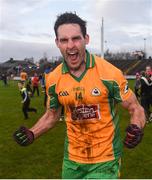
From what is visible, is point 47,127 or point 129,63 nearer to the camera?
point 47,127

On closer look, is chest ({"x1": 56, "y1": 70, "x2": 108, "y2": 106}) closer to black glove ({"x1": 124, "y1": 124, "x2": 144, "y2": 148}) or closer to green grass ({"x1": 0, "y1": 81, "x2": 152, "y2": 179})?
black glove ({"x1": 124, "y1": 124, "x2": 144, "y2": 148})

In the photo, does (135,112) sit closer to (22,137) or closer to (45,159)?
(22,137)

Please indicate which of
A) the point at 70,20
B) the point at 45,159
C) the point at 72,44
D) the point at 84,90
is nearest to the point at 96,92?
the point at 84,90

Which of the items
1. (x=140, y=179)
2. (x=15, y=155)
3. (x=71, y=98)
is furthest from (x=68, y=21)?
(x=15, y=155)

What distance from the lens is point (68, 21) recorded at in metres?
4.50

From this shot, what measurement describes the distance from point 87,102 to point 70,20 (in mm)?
896

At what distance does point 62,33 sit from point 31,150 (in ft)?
24.2

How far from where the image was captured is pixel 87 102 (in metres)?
4.51

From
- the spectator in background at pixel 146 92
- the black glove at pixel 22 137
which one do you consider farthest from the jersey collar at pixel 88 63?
the spectator in background at pixel 146 92

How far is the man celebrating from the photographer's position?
4406 millimetres

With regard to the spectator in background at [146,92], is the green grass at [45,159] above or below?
below

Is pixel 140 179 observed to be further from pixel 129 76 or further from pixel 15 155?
pixel 129 76

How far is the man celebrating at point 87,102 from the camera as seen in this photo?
4406 millimetres

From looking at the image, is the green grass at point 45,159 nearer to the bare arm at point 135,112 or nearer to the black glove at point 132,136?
the bare arm at point 135,112
